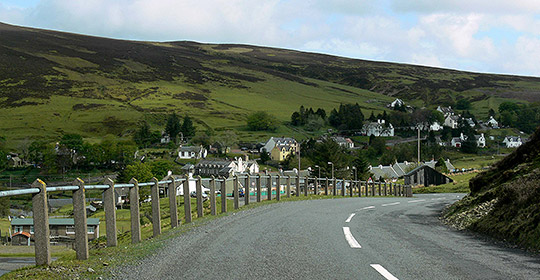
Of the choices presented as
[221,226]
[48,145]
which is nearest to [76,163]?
[48,145]

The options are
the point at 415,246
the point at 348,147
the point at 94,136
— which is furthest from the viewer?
the point at 348,147

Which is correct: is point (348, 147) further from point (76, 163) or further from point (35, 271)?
point (35, 271)

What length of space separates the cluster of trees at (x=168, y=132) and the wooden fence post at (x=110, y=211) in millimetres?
139521

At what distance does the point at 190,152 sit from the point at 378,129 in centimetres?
7516

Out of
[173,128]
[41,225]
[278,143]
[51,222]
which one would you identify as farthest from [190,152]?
[41,225]

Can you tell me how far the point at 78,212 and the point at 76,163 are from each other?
391 ft

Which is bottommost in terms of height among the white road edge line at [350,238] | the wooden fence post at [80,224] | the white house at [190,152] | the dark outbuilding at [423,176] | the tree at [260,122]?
the dark outbuilding at [423,176]

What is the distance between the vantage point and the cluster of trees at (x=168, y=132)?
497ft

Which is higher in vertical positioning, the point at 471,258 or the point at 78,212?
the point at 78,212

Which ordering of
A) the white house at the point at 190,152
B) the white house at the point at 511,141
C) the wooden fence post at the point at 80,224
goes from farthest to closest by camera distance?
1. the white house at the point at 511,141
2. the white house at the point at 190,152
3. the wooden fence post at the point at 80,224

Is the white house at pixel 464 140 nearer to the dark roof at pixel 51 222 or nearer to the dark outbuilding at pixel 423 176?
the dark outbuilding at pixel 423 176

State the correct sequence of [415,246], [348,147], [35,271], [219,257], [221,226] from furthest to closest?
1. [348,147]
2. [221,226]
3. [415,246]
4. [219,257]
5. [35,271]

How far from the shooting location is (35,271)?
309 inches

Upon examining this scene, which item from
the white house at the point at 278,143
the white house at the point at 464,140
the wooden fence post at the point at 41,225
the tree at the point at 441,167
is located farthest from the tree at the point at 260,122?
the wooden fence post at the point at 41,225
